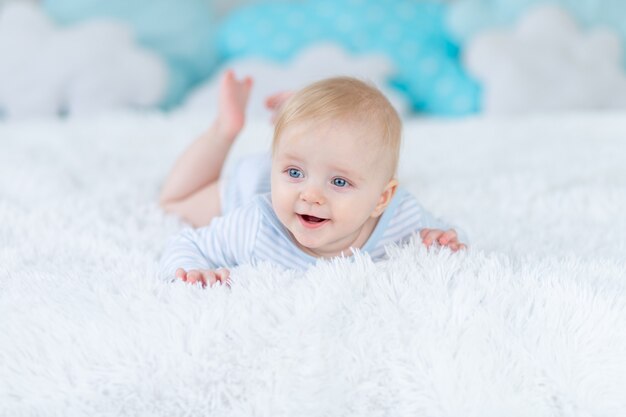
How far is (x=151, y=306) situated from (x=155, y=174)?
78 centimetres

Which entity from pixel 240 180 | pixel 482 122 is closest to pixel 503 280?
pixel 240 180

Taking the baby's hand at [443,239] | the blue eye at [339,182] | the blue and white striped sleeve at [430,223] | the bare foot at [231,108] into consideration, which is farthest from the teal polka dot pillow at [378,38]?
the blue eye at [339,182]

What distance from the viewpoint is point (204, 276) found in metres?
0.95

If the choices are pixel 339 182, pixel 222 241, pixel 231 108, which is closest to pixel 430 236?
pixel 339 182

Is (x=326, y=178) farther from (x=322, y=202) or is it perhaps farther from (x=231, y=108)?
(x=231, y=108)

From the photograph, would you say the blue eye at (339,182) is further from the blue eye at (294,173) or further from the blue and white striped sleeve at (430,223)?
the blue and white striped sleeve at (430,223)

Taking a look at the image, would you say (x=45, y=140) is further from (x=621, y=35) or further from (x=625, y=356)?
(x=621, y=35)

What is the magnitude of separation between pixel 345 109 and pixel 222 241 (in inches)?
10.4

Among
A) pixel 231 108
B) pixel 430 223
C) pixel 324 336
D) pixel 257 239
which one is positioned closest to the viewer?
pixel 324 336

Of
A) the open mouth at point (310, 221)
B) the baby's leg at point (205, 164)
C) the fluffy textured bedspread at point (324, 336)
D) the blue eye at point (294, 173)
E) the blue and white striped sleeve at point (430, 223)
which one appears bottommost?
the fluffy textured bedspread at point (324, 336)

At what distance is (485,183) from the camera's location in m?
1.50

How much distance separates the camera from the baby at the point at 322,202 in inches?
37.7

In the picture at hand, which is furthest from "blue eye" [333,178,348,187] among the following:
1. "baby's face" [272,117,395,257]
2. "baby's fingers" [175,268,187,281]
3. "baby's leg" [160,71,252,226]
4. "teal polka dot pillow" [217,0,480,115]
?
"teal polka dot pillow" [217,0,480,115]

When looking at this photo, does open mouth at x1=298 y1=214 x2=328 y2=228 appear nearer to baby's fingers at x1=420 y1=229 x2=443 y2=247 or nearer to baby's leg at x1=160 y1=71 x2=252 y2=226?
baby's fingers at x1=420 y1=229 x2=443 y2=247
